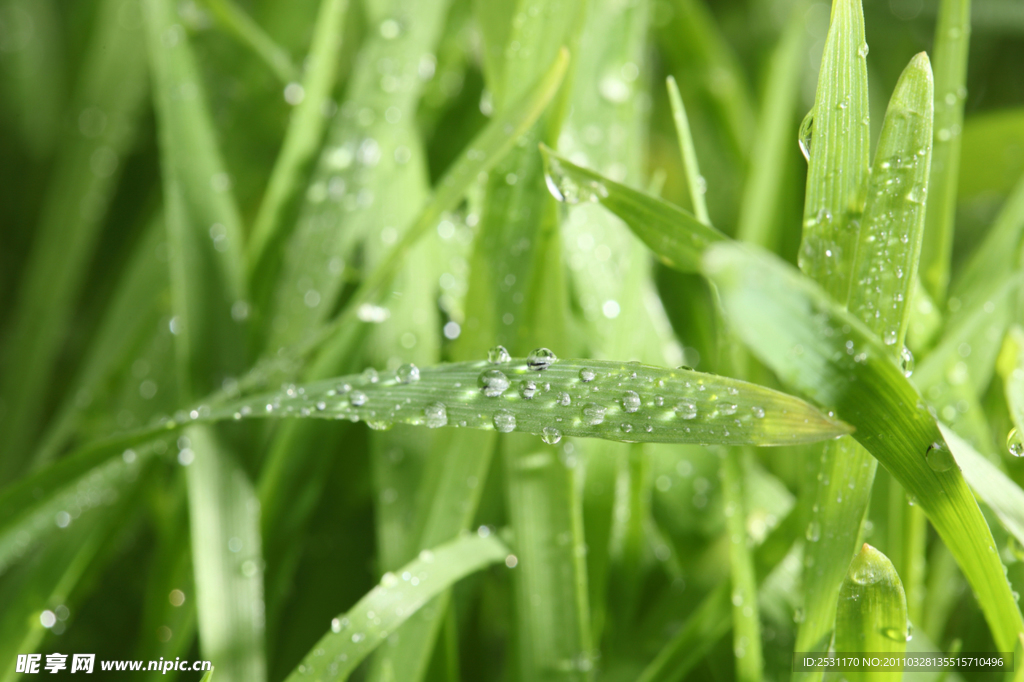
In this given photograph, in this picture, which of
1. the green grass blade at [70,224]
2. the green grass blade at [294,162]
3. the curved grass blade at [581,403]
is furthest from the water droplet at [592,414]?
the green grass blade at [70,224]

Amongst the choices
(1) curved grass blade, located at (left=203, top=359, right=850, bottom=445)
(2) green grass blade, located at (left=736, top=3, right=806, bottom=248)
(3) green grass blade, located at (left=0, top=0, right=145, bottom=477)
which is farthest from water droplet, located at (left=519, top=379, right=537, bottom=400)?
(3) green grass blade, located at (left=0, top=0, right=145, bottom=477)

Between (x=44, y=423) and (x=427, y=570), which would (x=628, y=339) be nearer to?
(x=427, y=570)

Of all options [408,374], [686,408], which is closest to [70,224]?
[408,374]

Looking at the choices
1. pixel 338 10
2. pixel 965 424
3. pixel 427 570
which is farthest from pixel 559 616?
pixel 338 10

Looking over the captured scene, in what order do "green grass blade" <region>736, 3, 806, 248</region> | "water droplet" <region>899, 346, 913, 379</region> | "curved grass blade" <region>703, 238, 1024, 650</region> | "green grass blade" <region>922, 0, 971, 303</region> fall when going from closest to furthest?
"curved grass blade" <region>703, 238, 1024, 650</region> → "water droplet" <region>899, 346, 913, 379</region> → "green grass blade" <region>922, 0, 971, 303</region> → "green grass blade" <region>736, 3, 806, 248</region>

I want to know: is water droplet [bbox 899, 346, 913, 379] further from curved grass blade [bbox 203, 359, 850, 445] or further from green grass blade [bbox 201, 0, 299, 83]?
green grass blade [bbox 201, 0, 299, 83]

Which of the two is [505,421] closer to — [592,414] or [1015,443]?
[592,414]

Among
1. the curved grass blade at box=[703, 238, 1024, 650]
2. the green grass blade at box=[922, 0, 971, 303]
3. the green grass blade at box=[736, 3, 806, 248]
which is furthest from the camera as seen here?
the green grass blade at box=[736, 3, 806, 248]
